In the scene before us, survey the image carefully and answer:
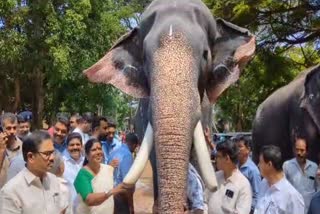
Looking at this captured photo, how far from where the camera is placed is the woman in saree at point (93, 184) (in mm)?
5484

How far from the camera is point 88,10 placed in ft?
69.0

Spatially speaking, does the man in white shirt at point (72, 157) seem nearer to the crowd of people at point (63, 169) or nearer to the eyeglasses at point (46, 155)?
the crowd of people at point (63, 169)

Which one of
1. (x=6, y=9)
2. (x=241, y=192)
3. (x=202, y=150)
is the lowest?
(x=241, y=192)

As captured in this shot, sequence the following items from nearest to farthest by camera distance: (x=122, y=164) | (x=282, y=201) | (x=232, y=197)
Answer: (x=282, y=201) < (x=232, y=197) < (x=122, y=164)

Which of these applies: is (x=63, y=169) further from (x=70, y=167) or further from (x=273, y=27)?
(x=273, y=27)

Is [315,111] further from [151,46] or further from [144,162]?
[144,162]

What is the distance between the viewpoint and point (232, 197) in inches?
204

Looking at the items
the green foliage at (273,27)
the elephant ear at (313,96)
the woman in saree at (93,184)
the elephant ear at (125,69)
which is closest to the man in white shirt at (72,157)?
the woman in saree at (93,184)

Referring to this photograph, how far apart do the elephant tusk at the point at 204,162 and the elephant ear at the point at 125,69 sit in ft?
3.47

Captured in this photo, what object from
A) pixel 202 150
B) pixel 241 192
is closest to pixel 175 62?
pixel 202 150

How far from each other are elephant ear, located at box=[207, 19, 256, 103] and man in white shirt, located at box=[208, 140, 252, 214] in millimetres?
812

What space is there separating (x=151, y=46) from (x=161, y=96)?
2.43 ft

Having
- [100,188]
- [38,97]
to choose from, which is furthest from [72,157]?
[38,97]

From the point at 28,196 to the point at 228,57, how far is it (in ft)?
8.74
